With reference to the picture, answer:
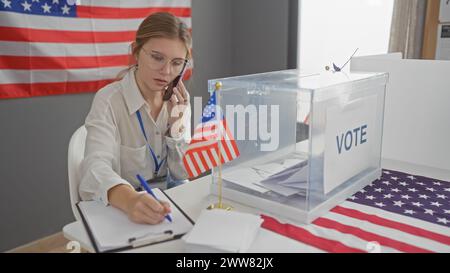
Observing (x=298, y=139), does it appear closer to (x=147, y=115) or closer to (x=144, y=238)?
(x=147, y=115)

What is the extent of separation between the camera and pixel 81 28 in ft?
7.49

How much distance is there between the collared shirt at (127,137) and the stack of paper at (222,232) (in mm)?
416

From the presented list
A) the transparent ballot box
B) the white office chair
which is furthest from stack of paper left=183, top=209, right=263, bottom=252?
the white office chair

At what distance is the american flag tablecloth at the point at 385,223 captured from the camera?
0.88 metres

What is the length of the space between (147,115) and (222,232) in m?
0.79

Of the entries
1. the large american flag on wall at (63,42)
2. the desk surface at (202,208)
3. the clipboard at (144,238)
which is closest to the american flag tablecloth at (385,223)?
the desk surface at (202,208)

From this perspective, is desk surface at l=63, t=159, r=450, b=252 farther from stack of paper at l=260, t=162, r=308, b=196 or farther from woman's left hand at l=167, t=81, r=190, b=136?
woman's left hand at l=167, t=81, r=190, b=136

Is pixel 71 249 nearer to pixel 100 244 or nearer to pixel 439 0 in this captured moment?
pixel 100 244

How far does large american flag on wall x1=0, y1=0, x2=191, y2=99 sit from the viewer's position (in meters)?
2.03

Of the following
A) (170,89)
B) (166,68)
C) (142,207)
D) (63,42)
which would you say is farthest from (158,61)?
(63,42)

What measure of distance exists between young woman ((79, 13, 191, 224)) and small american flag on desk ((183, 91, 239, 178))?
0.92 feet

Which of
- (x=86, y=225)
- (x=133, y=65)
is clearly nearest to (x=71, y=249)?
(x=86, y=225)

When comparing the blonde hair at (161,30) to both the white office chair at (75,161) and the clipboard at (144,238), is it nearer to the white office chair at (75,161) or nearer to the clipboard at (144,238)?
the white office chair at (75,161)

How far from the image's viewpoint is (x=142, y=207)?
0.94 m
